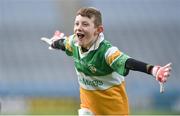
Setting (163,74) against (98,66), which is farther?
(98,66)

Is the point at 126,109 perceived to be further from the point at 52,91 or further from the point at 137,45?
the point at 137,45

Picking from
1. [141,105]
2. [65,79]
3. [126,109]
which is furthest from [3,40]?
[126,109]

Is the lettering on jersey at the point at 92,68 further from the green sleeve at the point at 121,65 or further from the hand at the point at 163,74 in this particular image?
the hand at the point at 163,74

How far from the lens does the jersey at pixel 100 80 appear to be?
4695 mm

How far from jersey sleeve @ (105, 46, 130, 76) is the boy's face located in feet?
0.59

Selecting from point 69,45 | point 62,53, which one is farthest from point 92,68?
point 62,53

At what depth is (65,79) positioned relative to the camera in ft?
35.9

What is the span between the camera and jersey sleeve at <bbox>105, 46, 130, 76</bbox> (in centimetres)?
444

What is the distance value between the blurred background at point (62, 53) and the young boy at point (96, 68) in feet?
14.0

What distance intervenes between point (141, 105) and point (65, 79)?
1883mm

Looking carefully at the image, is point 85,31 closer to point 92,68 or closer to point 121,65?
point 92,68

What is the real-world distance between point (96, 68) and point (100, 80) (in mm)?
109

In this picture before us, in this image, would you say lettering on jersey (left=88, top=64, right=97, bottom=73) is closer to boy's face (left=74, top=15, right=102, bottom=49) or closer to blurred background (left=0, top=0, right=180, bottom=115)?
boy's face (left=74, top=15, right=102, bottom=49)

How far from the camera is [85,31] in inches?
185
